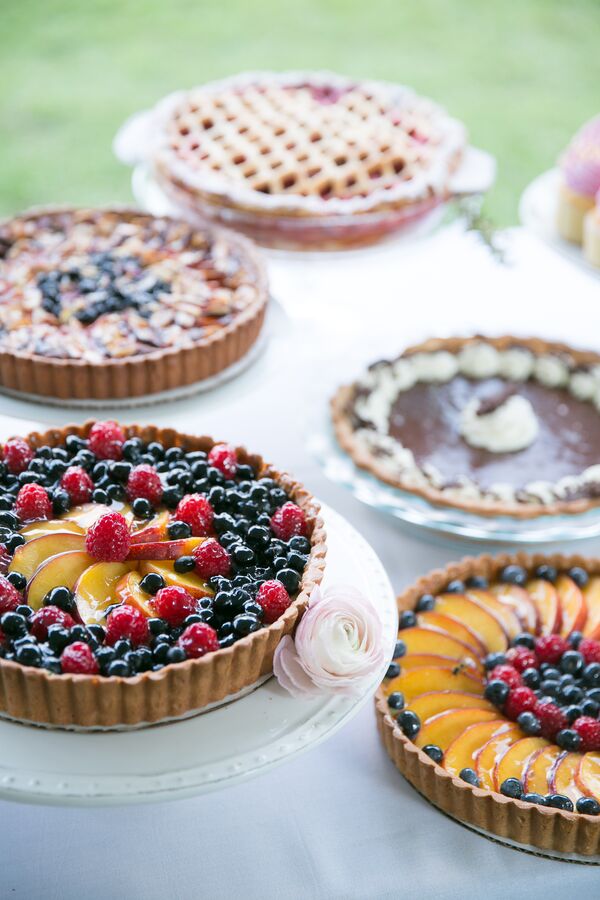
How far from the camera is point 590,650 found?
5.23 ft

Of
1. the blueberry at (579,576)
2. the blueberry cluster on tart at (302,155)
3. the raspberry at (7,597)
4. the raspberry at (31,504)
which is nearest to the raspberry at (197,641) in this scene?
the raspberry at (7,597)

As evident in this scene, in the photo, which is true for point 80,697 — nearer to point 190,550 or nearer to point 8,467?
point 190,550

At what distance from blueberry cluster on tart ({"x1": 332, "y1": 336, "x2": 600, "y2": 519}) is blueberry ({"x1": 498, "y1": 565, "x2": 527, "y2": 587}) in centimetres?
13

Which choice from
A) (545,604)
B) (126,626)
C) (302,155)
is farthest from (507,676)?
(302,155)

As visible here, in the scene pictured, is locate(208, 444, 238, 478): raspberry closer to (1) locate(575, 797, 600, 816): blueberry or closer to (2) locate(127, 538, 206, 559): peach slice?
(2) locate(127, 538, 206, 559): peach slice

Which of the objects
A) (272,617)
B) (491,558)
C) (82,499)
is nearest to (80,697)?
(272,617)

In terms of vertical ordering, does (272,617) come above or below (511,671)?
above

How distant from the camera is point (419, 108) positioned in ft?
9.95

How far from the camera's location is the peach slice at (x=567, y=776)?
1.39 meters

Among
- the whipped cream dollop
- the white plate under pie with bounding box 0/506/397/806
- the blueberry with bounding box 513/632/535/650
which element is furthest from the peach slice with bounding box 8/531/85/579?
the whipped cream dollop

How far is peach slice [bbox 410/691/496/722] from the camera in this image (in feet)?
4.96

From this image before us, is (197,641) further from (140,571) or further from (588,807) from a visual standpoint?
(588,807)

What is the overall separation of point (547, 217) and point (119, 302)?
44.8 inches

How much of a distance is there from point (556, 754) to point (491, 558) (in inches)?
15.8
